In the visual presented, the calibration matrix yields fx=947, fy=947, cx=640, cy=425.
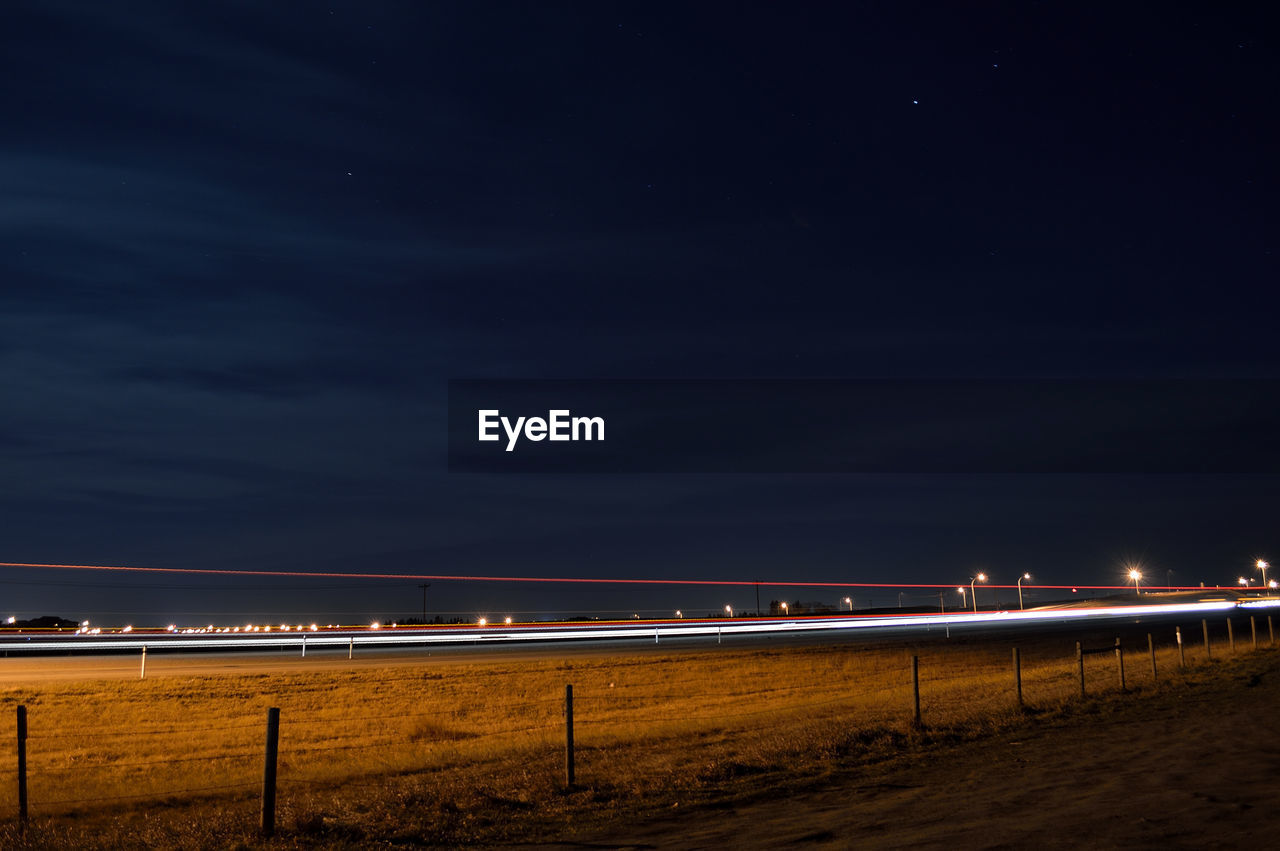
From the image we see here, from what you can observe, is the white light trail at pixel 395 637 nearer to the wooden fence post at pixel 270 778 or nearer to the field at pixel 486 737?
the field at pixel 486 737

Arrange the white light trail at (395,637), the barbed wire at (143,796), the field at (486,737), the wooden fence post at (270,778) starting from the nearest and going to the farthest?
the wooden fence post at (270,778) < the field at (486,737) < the barbed wire at (143,796) < the white light trail at (395,637)

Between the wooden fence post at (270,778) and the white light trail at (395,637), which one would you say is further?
the white light trail at (395,637)

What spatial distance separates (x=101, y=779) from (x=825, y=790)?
1260cm

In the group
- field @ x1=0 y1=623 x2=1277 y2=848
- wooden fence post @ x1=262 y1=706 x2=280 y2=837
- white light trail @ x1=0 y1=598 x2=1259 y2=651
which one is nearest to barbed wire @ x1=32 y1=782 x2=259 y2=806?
field @ x1=0 y1=623 x2=1277 y2=848

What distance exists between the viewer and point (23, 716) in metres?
10.5

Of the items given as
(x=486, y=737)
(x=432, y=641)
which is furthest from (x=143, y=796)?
(x=432, y=641)

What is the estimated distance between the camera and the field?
32.8ft

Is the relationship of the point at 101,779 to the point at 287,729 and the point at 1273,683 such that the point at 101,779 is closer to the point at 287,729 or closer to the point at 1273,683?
the point at 287,729

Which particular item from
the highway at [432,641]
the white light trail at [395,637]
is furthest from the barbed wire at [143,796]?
the white light trail at [395,637]

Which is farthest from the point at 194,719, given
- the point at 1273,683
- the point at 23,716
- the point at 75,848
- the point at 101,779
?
the point at 1273,683

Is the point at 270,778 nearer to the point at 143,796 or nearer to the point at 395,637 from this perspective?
the point at 143,796

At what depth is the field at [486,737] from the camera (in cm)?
999

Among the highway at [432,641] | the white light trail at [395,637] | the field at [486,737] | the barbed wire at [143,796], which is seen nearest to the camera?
the field at [486,737]

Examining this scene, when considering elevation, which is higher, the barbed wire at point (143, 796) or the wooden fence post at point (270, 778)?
the wooden fence post at point (270, 778)
